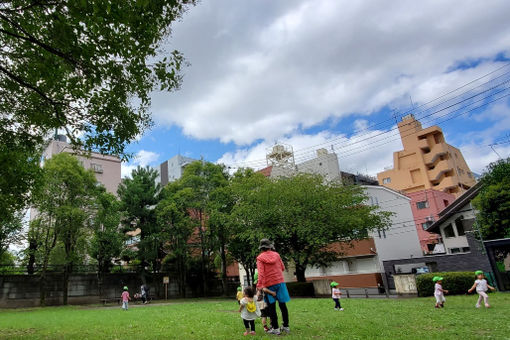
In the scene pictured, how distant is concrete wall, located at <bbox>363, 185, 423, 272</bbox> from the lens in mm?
38344

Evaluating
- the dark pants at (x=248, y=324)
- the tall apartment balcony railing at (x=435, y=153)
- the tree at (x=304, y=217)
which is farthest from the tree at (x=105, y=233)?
the tall apartment balcony railing at (x=435, y=153)

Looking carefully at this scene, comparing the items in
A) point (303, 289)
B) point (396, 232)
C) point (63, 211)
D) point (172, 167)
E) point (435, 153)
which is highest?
point (172, 167)

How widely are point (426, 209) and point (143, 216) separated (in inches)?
1546

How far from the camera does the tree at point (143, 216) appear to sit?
3177 cm

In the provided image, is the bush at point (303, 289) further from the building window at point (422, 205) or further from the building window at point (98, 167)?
the building window at point (98, 167)

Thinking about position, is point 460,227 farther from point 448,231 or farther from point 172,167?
point 172,167

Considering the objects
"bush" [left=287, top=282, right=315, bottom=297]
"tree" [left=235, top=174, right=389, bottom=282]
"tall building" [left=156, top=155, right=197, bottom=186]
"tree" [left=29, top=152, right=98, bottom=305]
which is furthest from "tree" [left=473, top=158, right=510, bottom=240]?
"tall building" [left=156, top=155, right=197, bottom=186]

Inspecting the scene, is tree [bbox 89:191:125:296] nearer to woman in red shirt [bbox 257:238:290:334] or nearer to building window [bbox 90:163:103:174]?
building window [bbox 90:163:103:174]

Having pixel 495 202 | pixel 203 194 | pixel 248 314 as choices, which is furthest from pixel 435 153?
pixel 248 314

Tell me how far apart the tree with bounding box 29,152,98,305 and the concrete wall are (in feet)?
95.5

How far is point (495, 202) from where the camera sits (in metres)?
21.5

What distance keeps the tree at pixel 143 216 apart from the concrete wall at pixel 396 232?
2338cm

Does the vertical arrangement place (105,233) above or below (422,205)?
below

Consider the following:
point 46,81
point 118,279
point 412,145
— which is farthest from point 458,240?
point 46,81
